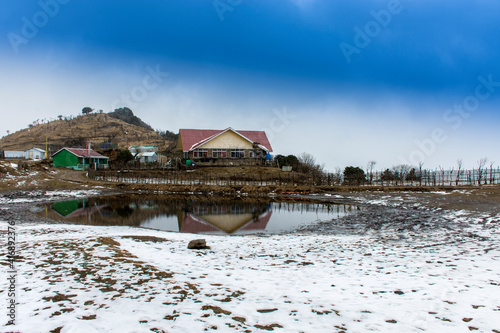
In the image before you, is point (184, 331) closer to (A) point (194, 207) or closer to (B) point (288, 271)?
(B) point (288, 271)

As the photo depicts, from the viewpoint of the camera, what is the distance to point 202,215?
2173cm

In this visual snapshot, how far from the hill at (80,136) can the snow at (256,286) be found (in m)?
71.6

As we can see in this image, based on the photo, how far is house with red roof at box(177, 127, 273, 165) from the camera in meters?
54.2

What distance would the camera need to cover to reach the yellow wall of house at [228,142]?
180 ft

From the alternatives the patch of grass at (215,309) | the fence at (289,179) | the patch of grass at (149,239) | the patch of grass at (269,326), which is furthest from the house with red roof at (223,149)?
the patch of grass at (269,326)

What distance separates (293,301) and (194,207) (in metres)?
20.1

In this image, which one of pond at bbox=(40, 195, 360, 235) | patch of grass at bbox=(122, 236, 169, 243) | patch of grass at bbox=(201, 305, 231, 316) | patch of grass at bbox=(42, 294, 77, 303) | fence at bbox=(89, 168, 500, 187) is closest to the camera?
patch of grass at bbox=(201, 305, 231, 316)

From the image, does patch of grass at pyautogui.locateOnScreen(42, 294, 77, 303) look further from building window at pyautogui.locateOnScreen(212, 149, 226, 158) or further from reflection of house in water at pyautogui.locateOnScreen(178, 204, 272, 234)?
building window at pyautogui.locateOnScreen(212, 149, 226, 158)

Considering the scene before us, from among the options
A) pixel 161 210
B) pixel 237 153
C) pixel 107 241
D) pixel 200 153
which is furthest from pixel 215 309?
pixel 237 153

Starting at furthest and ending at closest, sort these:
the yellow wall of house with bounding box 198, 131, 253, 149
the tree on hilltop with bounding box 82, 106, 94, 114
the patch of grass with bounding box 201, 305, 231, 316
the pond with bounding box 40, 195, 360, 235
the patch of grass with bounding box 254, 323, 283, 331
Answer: the tree on hilltop with bounding box 82, 106, 94, 114 → the yellow wall of house with bounding box 198, 131, 253, 149 → the pond with bounding box 40, 195, 360, 235 → the patch of grass with bounding box 201, 305, 231, 316 → the patch of grass with bounding box 254, 323, 283, 331

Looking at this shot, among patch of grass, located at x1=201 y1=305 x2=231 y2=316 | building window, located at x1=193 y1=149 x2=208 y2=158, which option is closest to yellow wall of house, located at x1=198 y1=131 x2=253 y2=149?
building window, located at x1=193 y1=149 x2=208 y2=158

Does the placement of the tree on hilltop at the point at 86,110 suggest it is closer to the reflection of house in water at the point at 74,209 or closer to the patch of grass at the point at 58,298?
the reflection of house in water at the point at 74,209

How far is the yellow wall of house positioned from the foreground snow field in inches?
1711

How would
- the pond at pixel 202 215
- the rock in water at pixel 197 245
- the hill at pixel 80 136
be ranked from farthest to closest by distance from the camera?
the hill at pixel 80 136 → the pond at pixel 202 215 → the rock in water at pixel 197 245
